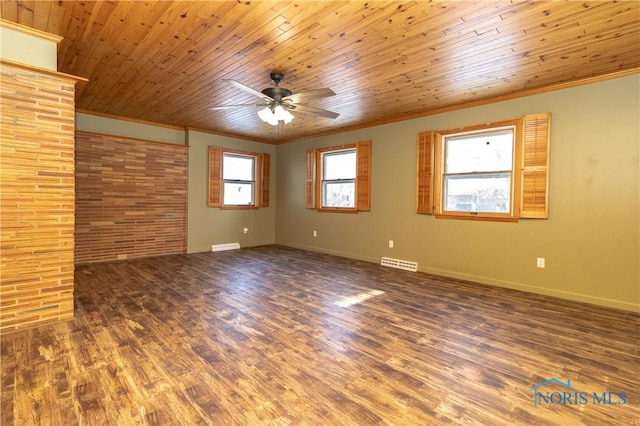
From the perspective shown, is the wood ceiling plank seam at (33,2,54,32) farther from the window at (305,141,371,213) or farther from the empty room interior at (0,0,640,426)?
the window at (305,141,371,213)

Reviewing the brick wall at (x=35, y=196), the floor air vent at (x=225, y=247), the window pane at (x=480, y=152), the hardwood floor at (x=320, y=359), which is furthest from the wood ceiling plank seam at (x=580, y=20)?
the floor air vent at (x=225, y=247)

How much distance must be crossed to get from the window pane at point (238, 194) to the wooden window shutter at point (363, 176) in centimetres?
275

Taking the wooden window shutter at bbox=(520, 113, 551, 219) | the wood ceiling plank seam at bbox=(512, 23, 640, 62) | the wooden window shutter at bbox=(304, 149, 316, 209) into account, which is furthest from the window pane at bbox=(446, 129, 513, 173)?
the wooden window shutter at bbox=(304, 149, 316, 209)

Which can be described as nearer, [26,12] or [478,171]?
[26,12]

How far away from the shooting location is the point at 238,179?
7.08 meters

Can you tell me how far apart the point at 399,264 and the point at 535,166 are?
2.38 meters

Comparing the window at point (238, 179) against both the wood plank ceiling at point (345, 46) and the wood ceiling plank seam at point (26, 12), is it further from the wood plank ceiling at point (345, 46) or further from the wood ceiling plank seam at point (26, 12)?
the wood ceiling plank seam at point (26, 12)

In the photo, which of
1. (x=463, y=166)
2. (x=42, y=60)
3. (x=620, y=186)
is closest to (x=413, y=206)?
(x=463, y=166)

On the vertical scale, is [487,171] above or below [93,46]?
below

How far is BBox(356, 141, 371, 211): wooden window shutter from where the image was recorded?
568 cm

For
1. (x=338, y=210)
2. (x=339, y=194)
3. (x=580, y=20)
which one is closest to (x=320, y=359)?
(x=580, y=20)

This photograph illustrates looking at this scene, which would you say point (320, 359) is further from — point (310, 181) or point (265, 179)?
point (265, 179)

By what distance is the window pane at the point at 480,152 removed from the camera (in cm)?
420

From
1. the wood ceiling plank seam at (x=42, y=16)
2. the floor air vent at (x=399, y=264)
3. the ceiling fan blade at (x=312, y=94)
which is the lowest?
the floor air vent at (x=399, y=264)
